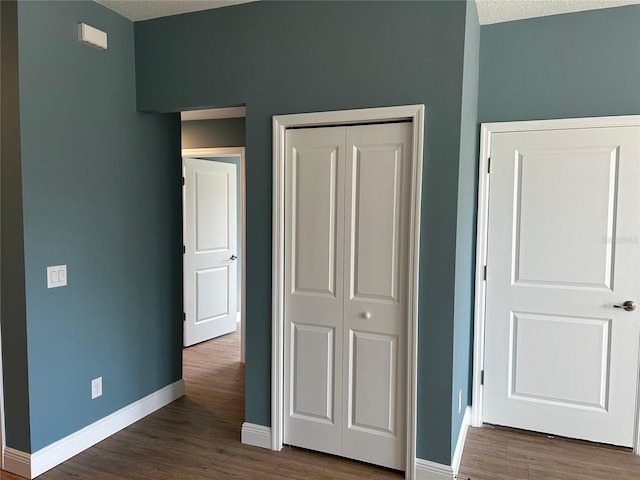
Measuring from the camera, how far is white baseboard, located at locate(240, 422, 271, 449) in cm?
276

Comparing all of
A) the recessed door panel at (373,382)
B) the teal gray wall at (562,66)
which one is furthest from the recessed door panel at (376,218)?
the teal gray wall at (562,66)

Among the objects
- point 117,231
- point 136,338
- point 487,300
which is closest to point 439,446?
point 487,300

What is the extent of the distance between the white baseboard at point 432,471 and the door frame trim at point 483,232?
83 cm

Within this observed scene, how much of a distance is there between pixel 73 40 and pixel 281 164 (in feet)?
4.53

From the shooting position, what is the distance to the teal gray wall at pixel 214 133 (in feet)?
15.7

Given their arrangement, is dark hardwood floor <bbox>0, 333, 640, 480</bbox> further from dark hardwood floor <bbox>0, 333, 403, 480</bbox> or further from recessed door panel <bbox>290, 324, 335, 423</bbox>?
recessed door panel <bbox>290, 324, 335, 423</bbox>

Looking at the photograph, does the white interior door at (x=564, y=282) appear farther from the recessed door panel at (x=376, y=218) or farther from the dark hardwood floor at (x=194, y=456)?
the dark hardwood floor at (x=194, y=456)

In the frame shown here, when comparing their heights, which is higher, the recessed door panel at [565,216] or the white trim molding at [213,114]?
the white trim molding at [213,114]

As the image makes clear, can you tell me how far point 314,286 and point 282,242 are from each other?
0.32 metres

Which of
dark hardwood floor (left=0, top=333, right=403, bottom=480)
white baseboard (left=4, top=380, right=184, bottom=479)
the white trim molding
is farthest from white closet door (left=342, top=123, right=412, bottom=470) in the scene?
the white trim molding

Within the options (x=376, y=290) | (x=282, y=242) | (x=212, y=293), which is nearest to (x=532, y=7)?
(x=376, y=290)

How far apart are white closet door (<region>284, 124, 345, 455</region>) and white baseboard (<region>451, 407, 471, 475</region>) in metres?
0.65

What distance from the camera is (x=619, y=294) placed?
2.74 metres

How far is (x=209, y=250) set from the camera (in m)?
5.09
